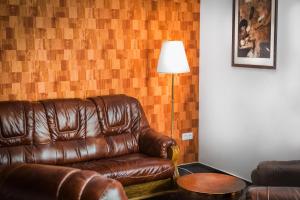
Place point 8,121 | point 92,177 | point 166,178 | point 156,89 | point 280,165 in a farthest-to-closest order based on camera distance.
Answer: point 156,89, point 166,178, point 8,121, point 280,165, point 92,177

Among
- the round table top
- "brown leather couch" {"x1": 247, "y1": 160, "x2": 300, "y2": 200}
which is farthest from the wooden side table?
"brown leather couch" {"x1": 247, "y1": 160, "x2": 300, "y2": 200}

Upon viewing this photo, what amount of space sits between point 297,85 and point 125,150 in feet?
5.83

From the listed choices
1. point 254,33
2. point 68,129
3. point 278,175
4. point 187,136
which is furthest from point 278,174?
point 187,136

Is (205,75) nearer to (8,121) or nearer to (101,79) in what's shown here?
(101,79)

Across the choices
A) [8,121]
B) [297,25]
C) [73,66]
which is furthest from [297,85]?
[8,121]

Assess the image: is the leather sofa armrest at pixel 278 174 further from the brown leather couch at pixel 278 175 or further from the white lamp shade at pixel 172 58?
the white lamp shade at pixel 172 58

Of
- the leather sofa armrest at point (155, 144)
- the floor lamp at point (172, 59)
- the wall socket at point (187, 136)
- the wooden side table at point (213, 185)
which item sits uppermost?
the floor lamp at point (172, 59)

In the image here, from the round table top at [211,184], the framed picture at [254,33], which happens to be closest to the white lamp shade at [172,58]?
the framed picture at [254,33]

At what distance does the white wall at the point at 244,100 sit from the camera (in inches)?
149

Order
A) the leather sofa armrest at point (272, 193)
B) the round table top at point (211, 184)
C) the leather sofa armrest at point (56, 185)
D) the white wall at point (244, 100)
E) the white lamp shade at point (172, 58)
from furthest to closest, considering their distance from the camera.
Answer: the white lamp shade at point (172, 58)
the white wall at point (244, 100)
the round table top at point (211, 184)
the leather sofa armrest at point (272, 193)
the leather sofa armrest at point (56, 185)

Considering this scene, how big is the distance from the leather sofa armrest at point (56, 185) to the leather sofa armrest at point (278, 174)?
6.53ft

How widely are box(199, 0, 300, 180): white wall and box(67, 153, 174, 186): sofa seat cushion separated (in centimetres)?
101

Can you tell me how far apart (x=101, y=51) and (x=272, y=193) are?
8.37 feet

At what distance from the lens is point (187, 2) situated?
15.9 ft
